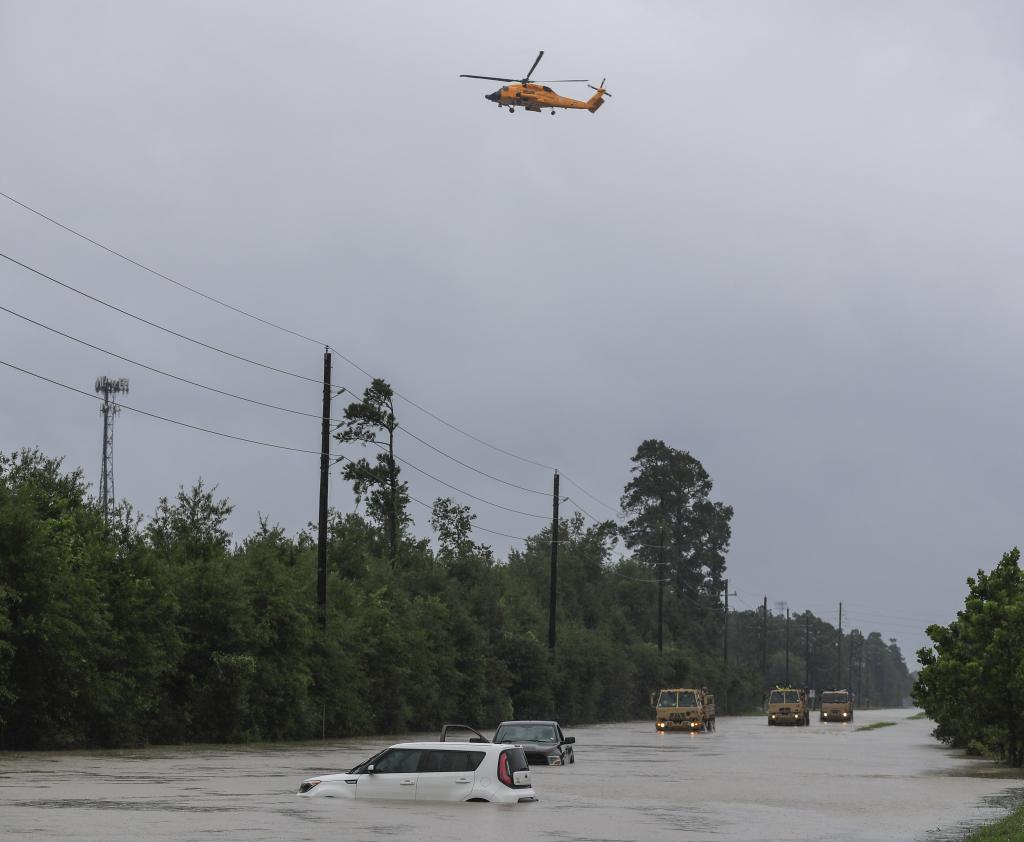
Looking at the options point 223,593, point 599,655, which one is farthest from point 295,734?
point 599,655

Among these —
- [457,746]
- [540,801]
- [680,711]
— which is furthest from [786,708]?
[457,746]

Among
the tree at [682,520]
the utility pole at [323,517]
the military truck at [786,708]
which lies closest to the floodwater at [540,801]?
the utility pole at [323,517]

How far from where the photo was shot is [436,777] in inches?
911

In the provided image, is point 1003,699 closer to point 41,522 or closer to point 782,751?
point 782,751

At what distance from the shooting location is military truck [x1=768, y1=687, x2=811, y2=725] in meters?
86.5

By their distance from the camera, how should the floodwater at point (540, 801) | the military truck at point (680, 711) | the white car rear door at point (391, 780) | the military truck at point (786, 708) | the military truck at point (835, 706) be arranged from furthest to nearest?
the military truck at point (835, 706) → the military truck at point (786, 708) → the military truck at point (680, 711) → the white car rear door at point (391, 780) → the floodwater at point (540, 801)

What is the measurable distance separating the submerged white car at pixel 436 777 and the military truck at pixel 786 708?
65.7 m

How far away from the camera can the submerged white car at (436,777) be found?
23062mm

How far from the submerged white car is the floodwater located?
0.23 metres

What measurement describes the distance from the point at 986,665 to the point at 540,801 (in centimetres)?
1884

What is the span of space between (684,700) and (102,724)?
39.9 meters

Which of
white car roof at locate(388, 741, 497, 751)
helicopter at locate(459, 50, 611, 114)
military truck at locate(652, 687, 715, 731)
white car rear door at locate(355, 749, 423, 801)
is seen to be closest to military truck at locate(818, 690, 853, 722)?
military truck at locate(652, 687, 715, 731)

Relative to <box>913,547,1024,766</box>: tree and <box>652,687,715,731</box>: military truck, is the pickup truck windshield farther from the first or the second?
<box>652,687,715,731</box>: military truck

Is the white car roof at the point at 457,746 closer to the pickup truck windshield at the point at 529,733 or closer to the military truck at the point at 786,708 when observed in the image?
the pickup truck windshield at the point at 529,733
